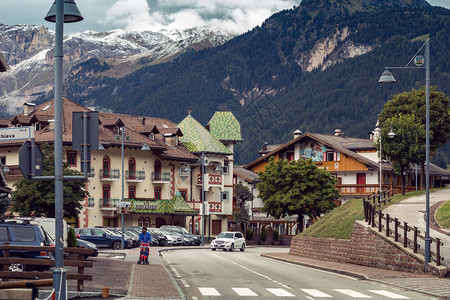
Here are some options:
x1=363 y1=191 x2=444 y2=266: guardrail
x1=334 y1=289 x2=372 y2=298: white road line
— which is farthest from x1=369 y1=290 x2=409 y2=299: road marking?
x1=363 y1=191 x2=444 y2=266: guardrail

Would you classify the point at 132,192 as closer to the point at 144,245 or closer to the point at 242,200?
the point at 242,200

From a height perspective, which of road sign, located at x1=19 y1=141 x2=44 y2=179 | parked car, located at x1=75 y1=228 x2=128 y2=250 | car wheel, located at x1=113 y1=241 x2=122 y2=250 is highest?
road sign, located at x1=19 y1=141 x2=44 y2=179

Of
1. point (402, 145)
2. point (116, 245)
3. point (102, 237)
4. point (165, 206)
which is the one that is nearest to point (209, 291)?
point (102, 237)

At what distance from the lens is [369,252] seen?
34.4 meters

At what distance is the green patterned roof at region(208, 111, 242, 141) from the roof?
4.90m

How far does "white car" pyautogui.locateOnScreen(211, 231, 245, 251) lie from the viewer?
5869 centimetres

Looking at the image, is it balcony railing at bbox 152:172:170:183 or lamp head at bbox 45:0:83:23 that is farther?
balcony railing at bbox 152:172:170:183

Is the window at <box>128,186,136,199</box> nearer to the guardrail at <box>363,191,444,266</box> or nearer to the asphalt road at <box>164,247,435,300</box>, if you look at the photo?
the guardrail at <box>363,191,444,266</box>

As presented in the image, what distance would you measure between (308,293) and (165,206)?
60365mm

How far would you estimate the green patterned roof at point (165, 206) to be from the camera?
263 ft

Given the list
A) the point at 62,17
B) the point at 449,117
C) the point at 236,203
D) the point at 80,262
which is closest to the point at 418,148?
the point at 449,117

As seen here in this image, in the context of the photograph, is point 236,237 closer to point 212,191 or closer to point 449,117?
point 449,117

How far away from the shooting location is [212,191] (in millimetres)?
94062

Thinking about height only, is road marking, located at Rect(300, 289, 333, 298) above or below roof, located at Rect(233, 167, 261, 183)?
below
